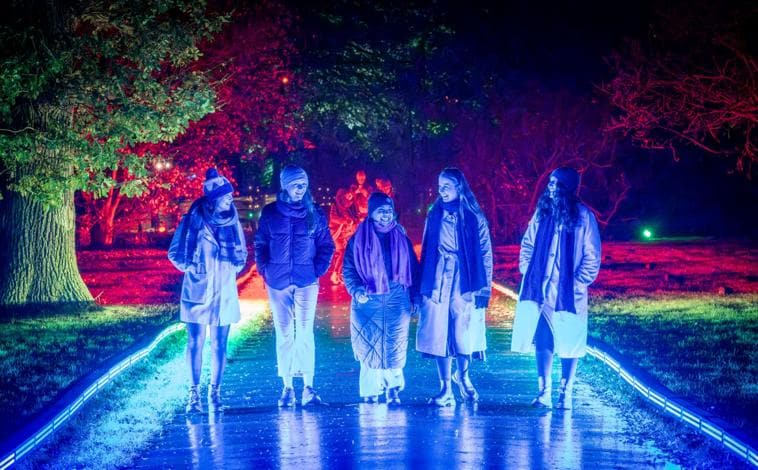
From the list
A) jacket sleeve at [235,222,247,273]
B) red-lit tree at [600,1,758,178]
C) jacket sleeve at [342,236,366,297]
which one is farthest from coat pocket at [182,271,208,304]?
red-lit tree at [600,1,758,178]

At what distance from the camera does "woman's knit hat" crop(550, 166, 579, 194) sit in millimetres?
8375

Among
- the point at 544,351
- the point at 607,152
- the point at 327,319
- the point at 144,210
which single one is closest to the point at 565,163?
the point at 607,152

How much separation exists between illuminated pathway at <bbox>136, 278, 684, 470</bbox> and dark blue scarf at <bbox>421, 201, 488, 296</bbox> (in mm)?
Answer: 988

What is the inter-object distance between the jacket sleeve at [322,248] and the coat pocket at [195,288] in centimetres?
90

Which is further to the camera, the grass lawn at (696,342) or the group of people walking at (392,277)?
the grass lawn at (696,342)

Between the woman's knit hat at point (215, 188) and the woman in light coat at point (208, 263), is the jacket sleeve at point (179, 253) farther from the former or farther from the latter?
the woman's knit hat at point (215, 188)

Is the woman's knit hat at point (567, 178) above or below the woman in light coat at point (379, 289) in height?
above

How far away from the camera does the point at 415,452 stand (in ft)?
22.9

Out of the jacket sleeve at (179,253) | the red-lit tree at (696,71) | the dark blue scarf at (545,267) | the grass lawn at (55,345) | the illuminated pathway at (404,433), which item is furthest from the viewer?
the red-lit tree at (696,71)

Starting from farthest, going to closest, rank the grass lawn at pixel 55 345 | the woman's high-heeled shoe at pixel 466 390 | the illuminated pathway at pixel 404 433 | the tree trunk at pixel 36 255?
the tree trunk at pixel 36 255
the grass lawn at pixel 55 345
the woman's high-heeled shoe at pixel 466 390
the illuminated pathway at pixel 404 433

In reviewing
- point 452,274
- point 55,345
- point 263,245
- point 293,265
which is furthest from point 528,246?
point 55,345

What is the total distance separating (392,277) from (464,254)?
1.99ft

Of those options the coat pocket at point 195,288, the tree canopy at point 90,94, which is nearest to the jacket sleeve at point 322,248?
the coat pocket at point 195,288

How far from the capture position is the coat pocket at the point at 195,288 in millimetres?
8461
